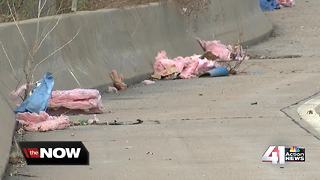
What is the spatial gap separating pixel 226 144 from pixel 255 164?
2.42 feet

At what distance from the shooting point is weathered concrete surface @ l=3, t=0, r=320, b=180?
5.76m

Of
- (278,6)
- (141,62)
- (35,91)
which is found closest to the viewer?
(35,91)

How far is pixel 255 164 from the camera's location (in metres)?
5.96

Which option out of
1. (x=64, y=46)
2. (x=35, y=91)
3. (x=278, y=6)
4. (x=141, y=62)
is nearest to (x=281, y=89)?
(x=141, y=62)

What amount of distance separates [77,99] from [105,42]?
241 cm

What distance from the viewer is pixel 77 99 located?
8211 mm

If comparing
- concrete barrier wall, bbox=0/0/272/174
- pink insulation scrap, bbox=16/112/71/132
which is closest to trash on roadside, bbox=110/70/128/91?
concrete barrier wall, bbox=0/0/272/174

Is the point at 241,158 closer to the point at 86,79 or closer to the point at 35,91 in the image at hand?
the point at 35,91

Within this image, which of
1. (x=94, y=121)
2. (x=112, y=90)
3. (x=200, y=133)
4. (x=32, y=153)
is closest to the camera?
(x=32, y=153)

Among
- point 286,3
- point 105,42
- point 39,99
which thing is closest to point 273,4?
point 286,3

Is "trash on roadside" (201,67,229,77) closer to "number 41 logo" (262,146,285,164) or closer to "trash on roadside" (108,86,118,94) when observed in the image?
"trash on roadside" (108,86,118,94)

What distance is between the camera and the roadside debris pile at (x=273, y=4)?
24.1m

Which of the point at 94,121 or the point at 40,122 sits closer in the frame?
the point at 40,122

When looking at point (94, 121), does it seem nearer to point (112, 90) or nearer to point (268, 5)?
point (112, 90)
